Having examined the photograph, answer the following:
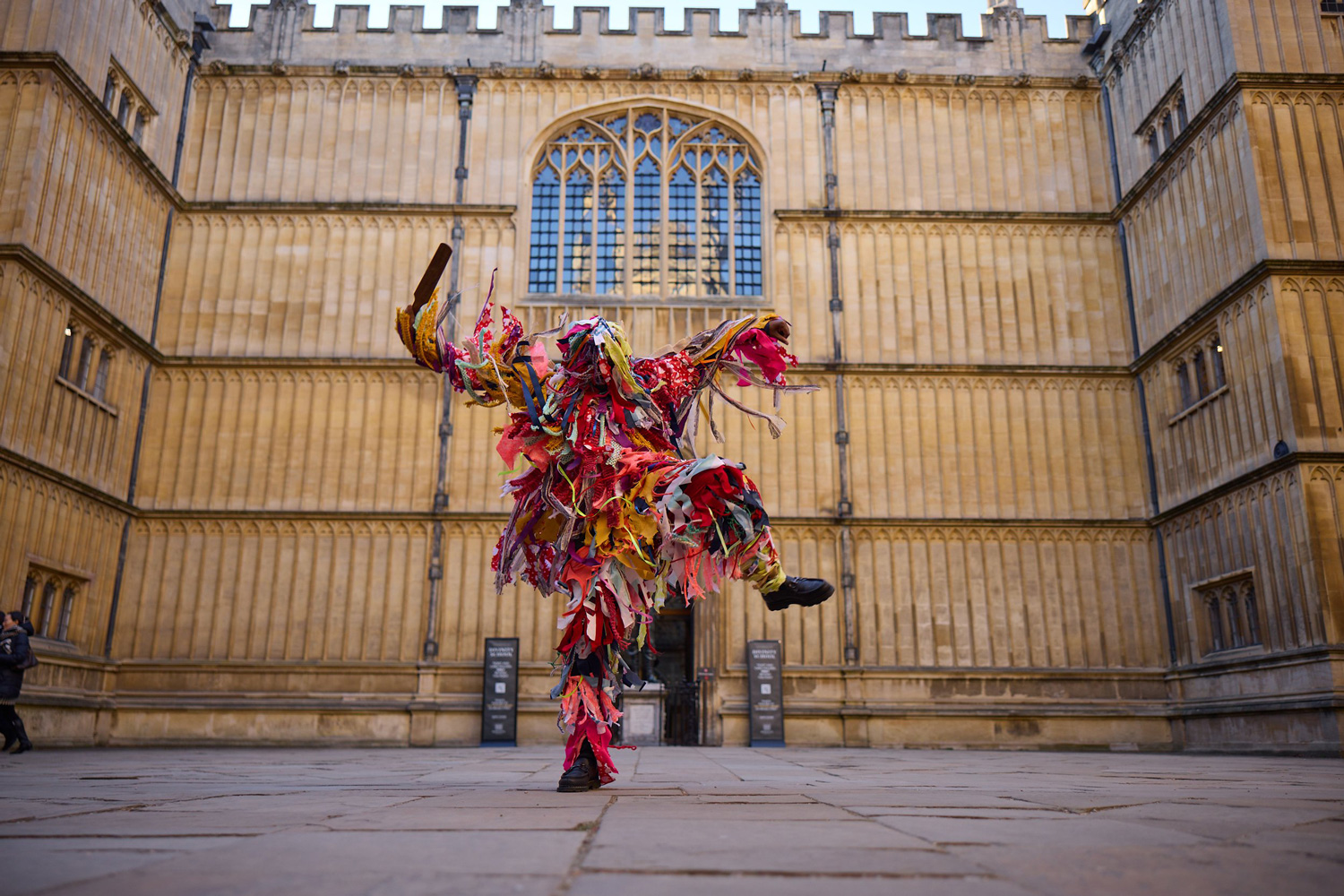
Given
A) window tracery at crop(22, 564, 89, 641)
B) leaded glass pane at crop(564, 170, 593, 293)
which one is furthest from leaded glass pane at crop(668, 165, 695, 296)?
window tracery at crop(22, 564, 89, 641)

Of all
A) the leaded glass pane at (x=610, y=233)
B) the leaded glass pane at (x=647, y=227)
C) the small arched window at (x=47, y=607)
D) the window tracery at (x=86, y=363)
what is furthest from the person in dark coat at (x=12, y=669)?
the leaded glass pane at (x=647, y=227)

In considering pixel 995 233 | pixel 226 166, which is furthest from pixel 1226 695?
pixel 226 166

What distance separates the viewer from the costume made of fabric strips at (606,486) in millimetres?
4137

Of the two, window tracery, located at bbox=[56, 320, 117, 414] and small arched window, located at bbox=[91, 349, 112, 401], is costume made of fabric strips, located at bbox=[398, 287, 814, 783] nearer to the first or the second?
window tracery, located at bbox=[56, 320, 117, 414]

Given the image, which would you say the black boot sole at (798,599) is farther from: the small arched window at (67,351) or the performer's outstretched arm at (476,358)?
the small arched window at (67,351)

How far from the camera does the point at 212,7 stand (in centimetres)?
1559

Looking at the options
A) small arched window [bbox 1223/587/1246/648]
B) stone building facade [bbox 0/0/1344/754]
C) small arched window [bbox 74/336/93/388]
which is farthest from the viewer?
small arched window [bbox 74/336/93/388]

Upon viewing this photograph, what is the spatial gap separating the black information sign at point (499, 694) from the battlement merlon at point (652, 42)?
8810mm

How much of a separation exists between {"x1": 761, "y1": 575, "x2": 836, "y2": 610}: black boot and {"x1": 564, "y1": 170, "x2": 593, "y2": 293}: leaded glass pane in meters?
11.1

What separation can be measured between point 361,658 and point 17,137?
24.0 ft

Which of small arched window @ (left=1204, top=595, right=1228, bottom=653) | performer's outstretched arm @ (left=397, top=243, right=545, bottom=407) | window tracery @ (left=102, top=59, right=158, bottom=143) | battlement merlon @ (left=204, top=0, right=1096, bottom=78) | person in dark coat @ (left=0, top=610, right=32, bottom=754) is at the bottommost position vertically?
person in dark coat @ (left=0, top=610, right=32, bottom=754)

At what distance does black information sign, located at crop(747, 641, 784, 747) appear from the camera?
12.4 m

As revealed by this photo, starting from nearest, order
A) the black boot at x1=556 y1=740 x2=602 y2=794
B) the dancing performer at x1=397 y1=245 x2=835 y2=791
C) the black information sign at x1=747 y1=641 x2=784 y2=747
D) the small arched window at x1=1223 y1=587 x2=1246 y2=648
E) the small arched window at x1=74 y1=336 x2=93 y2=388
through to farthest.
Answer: the dancing performer at x1=397 y1=245 x2=835 y2=791 < the black boot at x1=556 y1=740 x2=602 y2=794 < the small arched window at x1=1223 y1=587 x2=1246 y2=648 < the small arched window at x1=74 y1=336 x2=93 y2=388 < the black information sign at x1=747 y1=641 x2=784 y2=747

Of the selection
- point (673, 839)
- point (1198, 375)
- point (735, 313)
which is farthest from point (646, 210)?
point (673, 839)
